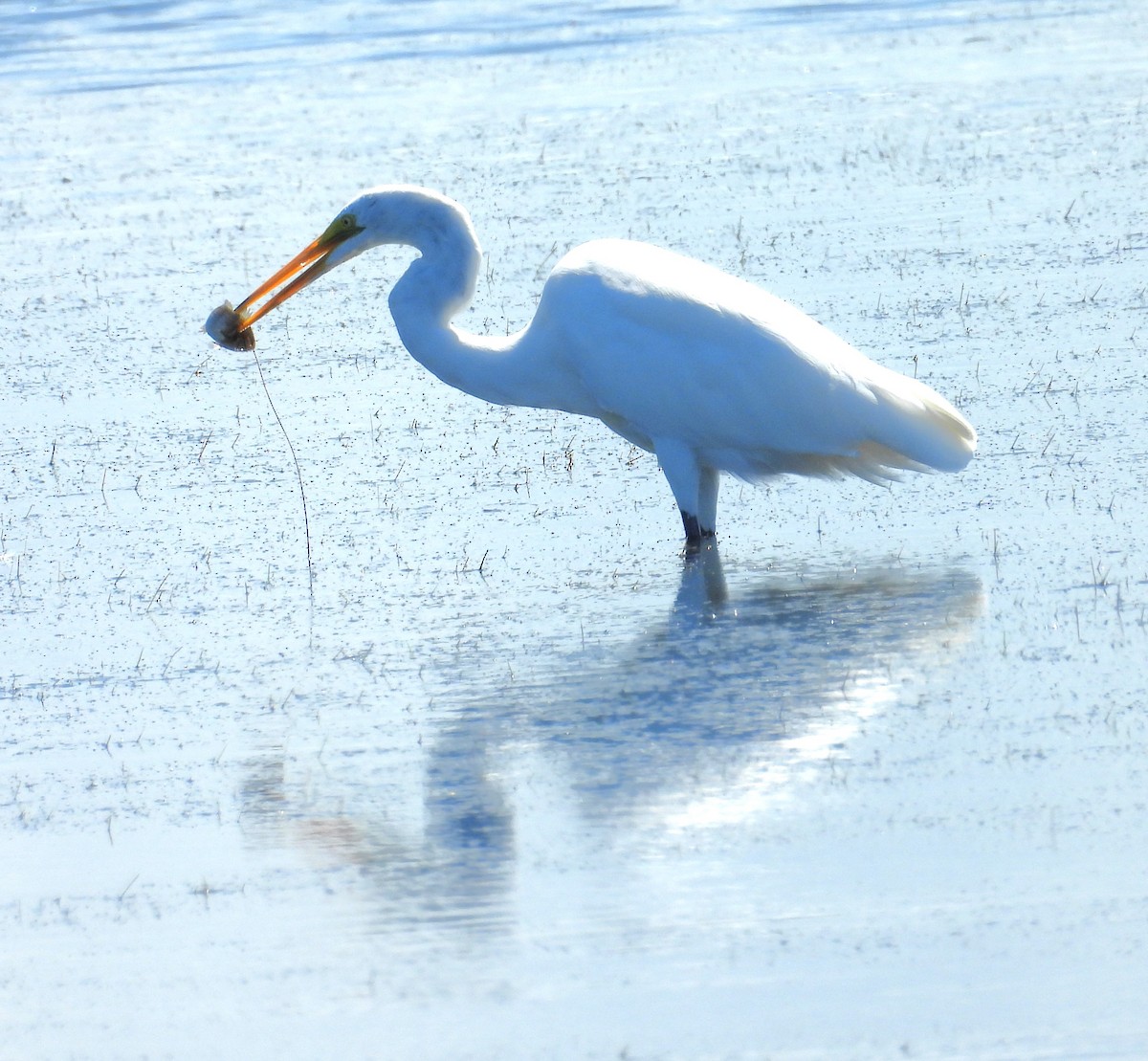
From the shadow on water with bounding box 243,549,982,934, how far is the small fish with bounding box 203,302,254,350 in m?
2.21

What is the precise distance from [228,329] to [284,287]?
28cm

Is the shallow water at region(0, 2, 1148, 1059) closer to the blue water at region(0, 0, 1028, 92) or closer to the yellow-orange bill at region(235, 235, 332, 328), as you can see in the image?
the yellow-orange bill at region(235, 235, 332, 328)

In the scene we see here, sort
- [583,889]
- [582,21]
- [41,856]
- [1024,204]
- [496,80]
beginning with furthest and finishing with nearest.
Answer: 1. [582,21]
2. [496,80]
3. [1024,204]
4. [41,856]
5. [583,889]

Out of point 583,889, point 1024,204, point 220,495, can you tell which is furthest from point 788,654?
point 1024,204

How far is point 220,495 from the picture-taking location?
7.75m

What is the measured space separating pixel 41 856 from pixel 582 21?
18.4 meters

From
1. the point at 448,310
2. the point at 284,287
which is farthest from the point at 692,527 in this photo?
the point at 284,287

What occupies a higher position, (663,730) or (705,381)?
(705,381)

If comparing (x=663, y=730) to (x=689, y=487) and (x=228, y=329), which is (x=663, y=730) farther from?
(x=228, y=329)

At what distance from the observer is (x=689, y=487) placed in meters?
6.82

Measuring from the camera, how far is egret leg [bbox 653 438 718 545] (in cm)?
681

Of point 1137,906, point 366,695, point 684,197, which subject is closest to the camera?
point 1137,906

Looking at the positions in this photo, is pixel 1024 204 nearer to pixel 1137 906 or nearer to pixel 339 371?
pixel 339 371

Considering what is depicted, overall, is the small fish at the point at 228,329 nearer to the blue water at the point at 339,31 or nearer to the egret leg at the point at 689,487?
the egret leg at the point at 689,487
